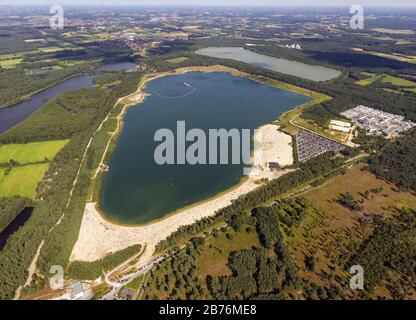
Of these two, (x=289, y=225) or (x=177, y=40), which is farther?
(x=177, y=40)

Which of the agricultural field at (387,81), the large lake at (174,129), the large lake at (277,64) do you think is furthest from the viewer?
the large lake at (277,64)

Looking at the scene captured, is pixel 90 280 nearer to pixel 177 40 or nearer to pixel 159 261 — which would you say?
pixel 159 261

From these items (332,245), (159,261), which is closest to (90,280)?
(159,261)

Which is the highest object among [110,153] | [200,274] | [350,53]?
[350,53]

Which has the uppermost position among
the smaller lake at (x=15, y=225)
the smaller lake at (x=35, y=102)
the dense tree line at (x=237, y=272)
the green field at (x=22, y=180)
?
the smaller lake at (x=35, y=102)

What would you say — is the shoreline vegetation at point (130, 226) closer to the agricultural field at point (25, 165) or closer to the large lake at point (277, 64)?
the agricultural field at point (25, 165)

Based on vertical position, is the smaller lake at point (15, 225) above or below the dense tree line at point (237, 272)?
above

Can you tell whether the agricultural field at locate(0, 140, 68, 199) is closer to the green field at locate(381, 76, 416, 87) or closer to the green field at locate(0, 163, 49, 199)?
the green field at locate(0, 163, 49, 199)

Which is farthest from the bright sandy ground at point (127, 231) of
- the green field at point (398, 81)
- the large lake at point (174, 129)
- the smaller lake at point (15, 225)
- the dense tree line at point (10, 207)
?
the green field at point (398, 81)
